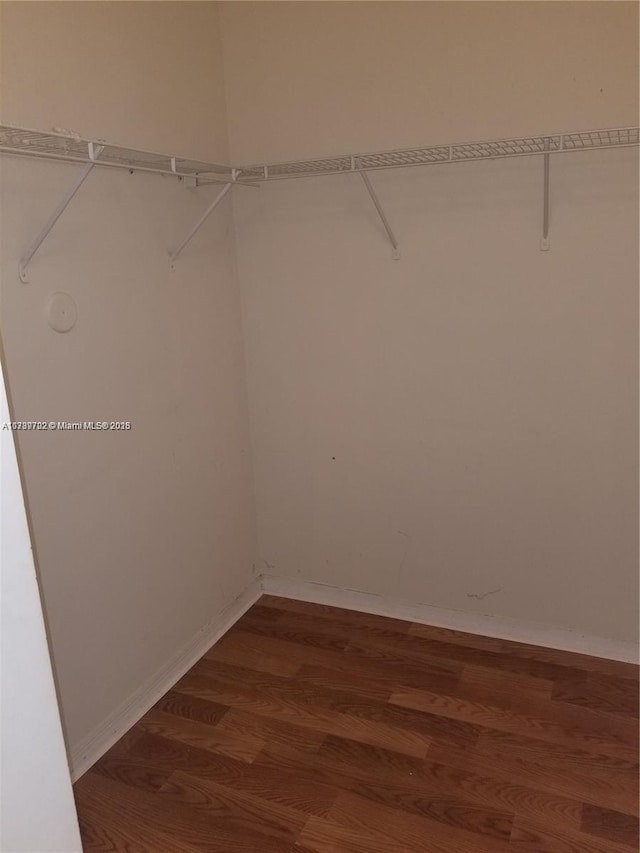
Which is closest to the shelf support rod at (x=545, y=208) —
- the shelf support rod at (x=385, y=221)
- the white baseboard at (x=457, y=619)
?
the shelf support rod at (x=385, y=221)

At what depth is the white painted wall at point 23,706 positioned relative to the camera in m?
0.99

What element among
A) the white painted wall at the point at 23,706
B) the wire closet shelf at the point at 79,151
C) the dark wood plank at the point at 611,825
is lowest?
the dark wood plank at the point at 611,825

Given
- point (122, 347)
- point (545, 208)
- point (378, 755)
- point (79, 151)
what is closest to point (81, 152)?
point (79, 151)

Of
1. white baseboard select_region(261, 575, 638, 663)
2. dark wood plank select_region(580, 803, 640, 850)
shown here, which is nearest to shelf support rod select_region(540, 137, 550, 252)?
white baseboard select_region(261, 575, 638, 663)

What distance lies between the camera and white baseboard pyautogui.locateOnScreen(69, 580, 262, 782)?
2.02 m

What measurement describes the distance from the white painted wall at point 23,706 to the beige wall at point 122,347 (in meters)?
0.80

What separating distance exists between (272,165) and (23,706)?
1.75m

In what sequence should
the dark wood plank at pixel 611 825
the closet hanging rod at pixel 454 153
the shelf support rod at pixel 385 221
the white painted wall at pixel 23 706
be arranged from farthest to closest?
the shelf support rod at pixel 385 221 < the closet hanging rod at pixel 454 153 < the dark wood plank at pixel 611 825 < the white painted wall at pixel 23 706

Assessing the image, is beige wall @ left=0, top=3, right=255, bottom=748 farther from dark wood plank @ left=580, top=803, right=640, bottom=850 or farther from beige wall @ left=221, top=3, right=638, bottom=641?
dark wood plank @ left=580, top=803, right=640, bottom=850

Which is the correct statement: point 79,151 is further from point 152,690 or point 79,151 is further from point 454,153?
point 152,690

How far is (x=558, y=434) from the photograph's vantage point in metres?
2.30

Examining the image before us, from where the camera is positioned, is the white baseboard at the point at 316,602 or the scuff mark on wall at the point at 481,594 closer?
the white baseboard at the point at 316,602

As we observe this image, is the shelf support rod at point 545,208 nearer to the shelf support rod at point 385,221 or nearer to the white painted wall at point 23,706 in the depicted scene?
the shelf support rod at point 385,221

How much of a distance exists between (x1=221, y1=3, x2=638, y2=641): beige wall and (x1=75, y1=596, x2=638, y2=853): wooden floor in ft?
0.97
